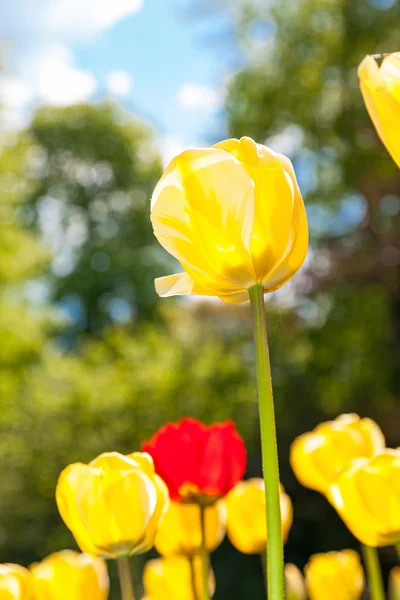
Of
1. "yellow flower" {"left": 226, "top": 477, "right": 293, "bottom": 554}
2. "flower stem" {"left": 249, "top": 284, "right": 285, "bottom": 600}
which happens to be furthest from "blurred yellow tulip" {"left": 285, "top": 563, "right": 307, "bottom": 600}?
"flower stem" {"left": 249, "top": 284, "right": 285, "bottom": 600}

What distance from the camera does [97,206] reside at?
554 inches

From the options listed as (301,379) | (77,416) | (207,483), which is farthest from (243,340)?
(207,483)

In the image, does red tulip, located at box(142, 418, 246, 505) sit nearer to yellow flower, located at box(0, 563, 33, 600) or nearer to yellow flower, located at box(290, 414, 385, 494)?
yellow flower, located at box(290, 414, 385, 494)

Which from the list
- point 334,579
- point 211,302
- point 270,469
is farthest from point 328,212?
point 270,469

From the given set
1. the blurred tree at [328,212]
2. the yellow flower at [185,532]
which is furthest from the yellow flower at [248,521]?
the blurred tree at [328,212]

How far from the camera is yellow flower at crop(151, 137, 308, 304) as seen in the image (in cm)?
44

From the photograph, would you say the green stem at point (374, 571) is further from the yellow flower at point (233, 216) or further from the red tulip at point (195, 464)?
the yellow flower at point (233, 216)

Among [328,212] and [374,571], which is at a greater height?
[328,212]

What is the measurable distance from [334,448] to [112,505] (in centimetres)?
22

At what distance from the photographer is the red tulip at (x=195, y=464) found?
68 centimetres

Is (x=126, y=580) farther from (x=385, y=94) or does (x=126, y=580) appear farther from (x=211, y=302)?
(x=211, y=302)

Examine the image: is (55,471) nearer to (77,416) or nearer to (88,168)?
(77,416)

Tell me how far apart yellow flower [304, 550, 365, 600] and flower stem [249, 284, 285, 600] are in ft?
1.56

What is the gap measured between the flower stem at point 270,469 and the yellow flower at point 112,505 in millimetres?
149
